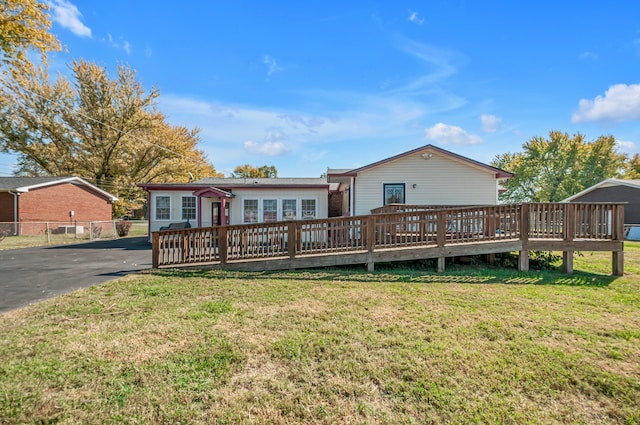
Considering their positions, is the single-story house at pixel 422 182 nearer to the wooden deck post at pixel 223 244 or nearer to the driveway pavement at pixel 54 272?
the wooden deck post at pixel 223 244

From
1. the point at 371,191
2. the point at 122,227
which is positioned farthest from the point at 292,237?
the point at 122,227

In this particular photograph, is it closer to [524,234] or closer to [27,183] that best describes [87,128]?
[27,183]

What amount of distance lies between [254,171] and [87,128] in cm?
3663

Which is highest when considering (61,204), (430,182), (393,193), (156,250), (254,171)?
(254,171)

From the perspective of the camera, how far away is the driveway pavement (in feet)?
17.6

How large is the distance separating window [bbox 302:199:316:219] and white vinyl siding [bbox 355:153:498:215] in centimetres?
246

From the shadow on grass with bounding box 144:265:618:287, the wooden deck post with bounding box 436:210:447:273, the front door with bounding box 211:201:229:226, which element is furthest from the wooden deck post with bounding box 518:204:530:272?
the front door with bounding box 211:201:229:226

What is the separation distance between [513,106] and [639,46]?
14.5 ft

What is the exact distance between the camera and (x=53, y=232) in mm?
18094

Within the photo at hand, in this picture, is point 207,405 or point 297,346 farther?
→ point 297,346

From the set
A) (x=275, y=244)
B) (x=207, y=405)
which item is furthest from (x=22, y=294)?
(x=207, y=405)

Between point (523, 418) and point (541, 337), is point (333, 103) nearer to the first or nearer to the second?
point (541, 337)

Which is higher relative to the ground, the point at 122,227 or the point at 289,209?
the point at 289,209

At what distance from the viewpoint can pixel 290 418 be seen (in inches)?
85.4
